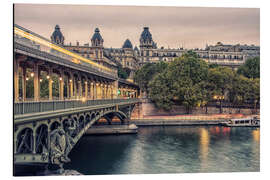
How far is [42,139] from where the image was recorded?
46.5 ft

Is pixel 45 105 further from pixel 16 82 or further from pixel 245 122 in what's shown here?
pixel 245 122

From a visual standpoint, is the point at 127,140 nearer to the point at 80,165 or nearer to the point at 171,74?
the point at 80,165

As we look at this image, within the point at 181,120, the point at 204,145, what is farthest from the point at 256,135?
the point at 181,120

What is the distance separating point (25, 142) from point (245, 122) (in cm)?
3403

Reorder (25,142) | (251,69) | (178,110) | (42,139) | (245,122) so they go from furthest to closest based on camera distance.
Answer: (251,69)
(178,110)
(245,122)
(42,139)
(25,142)

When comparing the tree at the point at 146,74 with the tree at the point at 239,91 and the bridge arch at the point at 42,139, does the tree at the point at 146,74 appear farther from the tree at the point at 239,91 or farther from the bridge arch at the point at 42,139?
the bridge arch at the point at 42,139

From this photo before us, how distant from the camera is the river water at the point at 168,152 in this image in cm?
2042

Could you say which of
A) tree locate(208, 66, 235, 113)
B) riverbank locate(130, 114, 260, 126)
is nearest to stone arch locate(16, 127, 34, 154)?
riverbank locate(130, 114, 260, 126)

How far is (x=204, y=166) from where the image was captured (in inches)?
830

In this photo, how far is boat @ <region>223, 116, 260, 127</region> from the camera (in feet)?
131

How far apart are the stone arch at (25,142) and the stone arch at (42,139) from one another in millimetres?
399
